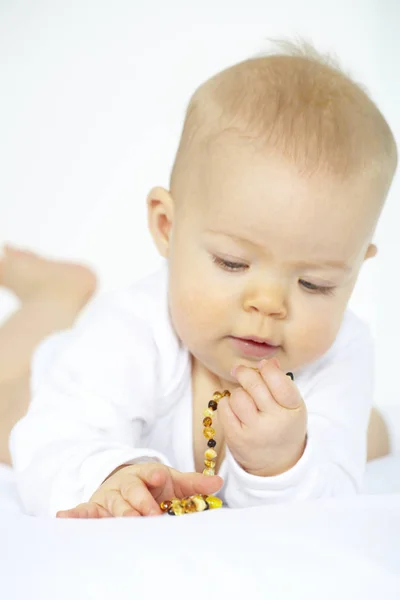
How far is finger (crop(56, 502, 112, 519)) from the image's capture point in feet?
3.20

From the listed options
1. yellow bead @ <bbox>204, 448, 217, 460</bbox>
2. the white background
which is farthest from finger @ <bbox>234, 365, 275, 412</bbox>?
the white background

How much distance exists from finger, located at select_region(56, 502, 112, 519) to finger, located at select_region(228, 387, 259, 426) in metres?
0.19

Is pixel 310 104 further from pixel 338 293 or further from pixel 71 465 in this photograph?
pixel 71 465

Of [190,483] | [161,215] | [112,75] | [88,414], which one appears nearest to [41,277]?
[161,215]

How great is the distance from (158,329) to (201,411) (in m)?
0.14

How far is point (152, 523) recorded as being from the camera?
33.7 inches

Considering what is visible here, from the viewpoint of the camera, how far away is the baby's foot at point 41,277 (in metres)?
1.93

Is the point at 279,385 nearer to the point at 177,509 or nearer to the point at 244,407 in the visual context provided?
the point at 244,407

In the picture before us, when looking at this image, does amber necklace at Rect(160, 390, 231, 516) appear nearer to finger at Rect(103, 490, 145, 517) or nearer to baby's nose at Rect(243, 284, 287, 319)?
finger at Rect(103, 490, 145, 517)

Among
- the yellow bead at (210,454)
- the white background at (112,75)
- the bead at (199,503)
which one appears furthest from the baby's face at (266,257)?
the white background at (112,75)

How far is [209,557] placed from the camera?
0.75m

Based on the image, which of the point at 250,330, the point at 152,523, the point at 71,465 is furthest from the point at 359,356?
Answer: the point at 152,523

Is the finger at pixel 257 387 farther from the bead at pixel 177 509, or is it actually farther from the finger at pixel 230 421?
the bead at pixel 177 509

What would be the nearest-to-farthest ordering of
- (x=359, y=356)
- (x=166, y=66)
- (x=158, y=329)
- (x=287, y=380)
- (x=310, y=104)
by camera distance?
(x=287, y=380)
(x=310, y=104)
(x=158, y=329)
(x=359, y=356)
(x=166, y=66)
